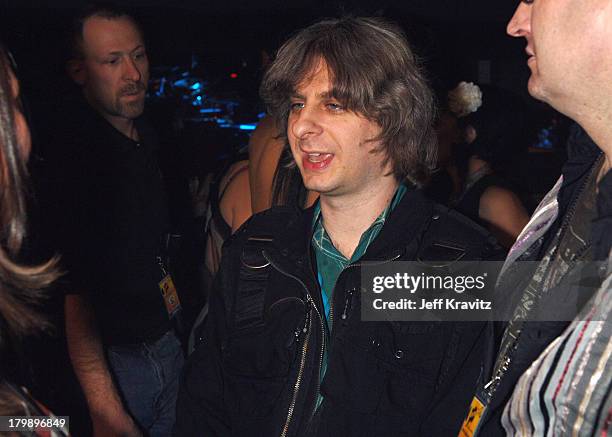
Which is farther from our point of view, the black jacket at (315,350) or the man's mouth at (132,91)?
the man's mouth at (132,91)

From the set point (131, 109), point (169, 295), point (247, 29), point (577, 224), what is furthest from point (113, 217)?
point (247, 29)

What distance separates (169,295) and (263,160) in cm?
62

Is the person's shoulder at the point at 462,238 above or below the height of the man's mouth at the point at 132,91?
below

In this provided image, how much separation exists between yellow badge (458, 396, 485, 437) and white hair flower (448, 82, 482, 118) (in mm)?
1770

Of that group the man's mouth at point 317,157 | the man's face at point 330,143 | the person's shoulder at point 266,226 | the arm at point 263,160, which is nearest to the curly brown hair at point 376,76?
the man's face at point 330,143

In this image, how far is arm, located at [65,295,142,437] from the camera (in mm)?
1865

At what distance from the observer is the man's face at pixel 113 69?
247 centimetres

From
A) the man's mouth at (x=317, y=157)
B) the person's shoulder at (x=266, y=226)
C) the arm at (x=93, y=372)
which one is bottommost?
the arm at (x=93, y=372)

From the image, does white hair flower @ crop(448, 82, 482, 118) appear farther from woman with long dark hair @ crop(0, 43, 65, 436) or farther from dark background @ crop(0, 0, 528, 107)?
woman with long dark hair @ crop(0, 43, 65, 436)

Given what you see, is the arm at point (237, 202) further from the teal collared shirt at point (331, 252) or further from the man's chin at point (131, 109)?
the teal collared shirt at point (331, 252)

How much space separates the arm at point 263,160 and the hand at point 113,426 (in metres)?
0.84

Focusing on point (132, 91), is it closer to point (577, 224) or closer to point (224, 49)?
point (577, 224)

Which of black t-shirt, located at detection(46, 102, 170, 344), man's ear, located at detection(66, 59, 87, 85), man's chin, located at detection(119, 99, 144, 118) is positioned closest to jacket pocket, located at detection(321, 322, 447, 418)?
black t-shirt, located at detection(46, 102, 170, 344)

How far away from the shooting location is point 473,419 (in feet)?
4.75
